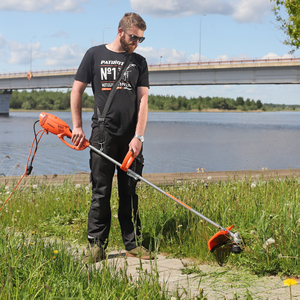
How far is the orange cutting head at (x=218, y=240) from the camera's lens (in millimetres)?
3148

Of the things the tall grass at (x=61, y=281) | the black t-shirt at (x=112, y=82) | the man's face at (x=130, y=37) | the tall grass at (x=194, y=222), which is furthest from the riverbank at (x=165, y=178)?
the tall grass at (x=61, y=281)

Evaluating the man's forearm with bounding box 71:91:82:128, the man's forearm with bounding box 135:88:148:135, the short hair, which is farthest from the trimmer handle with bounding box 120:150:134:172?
the short hair

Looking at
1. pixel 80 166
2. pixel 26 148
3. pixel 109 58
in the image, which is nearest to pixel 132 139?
pixel 109 58

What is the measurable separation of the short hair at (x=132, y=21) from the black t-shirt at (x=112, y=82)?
0.28 metres

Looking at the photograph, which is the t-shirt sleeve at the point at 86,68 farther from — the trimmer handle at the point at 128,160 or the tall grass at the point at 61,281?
the tall grass at the point at 61,281

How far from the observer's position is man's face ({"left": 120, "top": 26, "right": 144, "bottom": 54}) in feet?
11.3

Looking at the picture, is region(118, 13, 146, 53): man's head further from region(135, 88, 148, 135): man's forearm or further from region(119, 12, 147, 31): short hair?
region(135, 88, 148, 135): man's forearm

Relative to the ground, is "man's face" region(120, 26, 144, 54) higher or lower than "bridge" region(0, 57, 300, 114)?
lower

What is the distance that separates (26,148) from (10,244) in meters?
21.8

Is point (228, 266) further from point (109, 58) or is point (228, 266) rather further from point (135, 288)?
point (109, 58)

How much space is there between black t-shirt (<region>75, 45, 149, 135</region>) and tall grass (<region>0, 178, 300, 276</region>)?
104 centimetres

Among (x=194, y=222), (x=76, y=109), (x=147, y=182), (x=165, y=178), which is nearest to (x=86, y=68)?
(x=76, y=109)

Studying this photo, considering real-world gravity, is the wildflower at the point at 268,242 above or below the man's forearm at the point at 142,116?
below

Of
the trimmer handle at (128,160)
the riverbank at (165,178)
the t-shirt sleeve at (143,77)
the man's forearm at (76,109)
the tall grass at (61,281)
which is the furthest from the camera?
the riverbank at (165,178)
